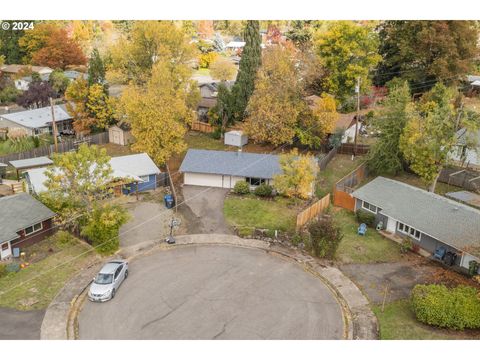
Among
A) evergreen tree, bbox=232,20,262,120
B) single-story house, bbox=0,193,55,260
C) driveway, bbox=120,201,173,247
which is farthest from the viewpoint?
evergreen tree, bbox=232,20,262,120

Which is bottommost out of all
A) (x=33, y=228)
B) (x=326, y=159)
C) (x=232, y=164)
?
(x=33, y=228)

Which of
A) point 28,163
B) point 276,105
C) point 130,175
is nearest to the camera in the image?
point 130,175

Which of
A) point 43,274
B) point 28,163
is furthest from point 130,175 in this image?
point 43,274

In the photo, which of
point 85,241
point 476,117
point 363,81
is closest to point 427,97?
point 363,81

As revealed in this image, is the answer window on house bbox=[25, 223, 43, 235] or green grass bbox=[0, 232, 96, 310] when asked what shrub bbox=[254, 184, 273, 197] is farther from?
window on house bbox=[25, 223, 43, 235]

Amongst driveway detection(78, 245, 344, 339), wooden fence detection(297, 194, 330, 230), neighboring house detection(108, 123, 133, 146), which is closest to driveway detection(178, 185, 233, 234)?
driveway detection(78, 245, 344, 339)

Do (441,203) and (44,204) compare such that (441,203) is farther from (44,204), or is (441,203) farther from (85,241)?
(44,204)

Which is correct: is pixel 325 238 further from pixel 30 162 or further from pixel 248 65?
pixel 30 162
